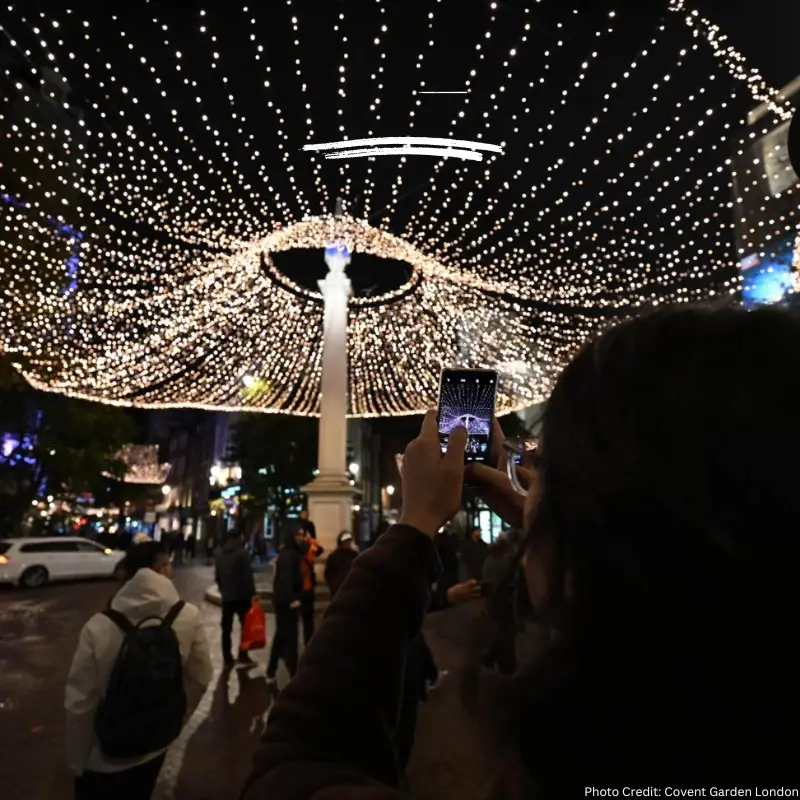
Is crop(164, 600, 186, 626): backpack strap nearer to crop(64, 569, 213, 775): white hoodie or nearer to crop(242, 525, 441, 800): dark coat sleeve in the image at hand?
crop(64, 569, 213, 775): white hoodie

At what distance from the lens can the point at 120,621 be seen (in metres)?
3.06

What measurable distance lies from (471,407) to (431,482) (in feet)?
1.35

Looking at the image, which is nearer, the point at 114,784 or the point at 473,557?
the point at 114,784

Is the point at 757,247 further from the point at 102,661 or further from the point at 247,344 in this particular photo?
the point at 102,661

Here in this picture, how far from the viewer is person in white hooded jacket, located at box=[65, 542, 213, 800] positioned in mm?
2848

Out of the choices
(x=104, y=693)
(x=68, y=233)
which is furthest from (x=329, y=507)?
(x=104, y=693)

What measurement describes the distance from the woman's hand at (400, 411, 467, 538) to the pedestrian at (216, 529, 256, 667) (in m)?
7.56


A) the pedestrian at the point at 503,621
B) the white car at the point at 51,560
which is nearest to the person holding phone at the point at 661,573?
the pedestrian at the point at 503,621

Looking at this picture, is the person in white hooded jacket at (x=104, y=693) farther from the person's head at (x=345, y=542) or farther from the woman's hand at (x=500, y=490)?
the person's head at (x=345, y=542)

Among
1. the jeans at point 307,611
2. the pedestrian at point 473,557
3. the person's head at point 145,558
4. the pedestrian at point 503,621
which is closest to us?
the pedestrian at point 503,621

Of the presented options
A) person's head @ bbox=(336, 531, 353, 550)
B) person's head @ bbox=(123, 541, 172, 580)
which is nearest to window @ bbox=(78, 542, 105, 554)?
person's head @ bbox=(336, 531, 353, 550)

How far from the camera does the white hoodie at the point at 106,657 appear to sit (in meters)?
2.85

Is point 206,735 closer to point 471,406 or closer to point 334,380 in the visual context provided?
point 471,406

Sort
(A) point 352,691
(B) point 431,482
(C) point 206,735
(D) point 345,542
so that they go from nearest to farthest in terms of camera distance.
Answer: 1. (A) point 352,691
2. (B) point 431,482
3. (C) point 206,735
4. (D) point 345,542
